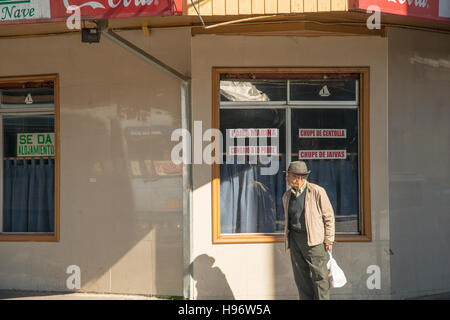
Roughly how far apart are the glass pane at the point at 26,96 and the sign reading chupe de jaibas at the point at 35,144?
1.45 feet

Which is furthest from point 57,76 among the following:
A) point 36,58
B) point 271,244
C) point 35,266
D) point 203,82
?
point 271,244

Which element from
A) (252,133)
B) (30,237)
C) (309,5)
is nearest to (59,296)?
(30,237)

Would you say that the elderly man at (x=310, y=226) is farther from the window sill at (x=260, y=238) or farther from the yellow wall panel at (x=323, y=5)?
the yellow wall panel at (x=323, y=5)

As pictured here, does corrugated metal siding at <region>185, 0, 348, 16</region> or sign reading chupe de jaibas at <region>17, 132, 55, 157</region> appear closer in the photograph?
corrugated metal siding at <region>185, 0, 348, 16</region>

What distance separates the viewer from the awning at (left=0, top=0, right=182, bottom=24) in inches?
218

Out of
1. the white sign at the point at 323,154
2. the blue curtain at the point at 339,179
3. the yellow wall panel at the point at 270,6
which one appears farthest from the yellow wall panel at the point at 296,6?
the blue curtain at the point at 339,179

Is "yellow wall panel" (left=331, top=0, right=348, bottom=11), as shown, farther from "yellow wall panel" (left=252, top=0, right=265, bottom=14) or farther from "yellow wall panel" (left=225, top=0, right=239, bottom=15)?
"yellow wall panel" (left=225, top=0, right=239, bottom=15)

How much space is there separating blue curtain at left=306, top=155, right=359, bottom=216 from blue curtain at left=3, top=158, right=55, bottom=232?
12.6 ft

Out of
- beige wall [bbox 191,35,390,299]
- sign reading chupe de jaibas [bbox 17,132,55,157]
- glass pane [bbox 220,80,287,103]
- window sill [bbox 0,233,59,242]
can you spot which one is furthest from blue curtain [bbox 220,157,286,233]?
sign reading chupe de jaibas [bbox 17,132,55,157]

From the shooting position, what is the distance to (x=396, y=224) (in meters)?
6.96

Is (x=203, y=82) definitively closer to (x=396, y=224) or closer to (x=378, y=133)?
(x=378, y=133)

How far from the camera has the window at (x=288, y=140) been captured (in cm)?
699

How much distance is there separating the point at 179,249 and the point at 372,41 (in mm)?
3893

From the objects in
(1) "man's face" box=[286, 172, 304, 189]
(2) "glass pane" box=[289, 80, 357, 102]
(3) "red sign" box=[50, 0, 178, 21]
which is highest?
(3) "red sign" box=[50, 0, 178, 21]
